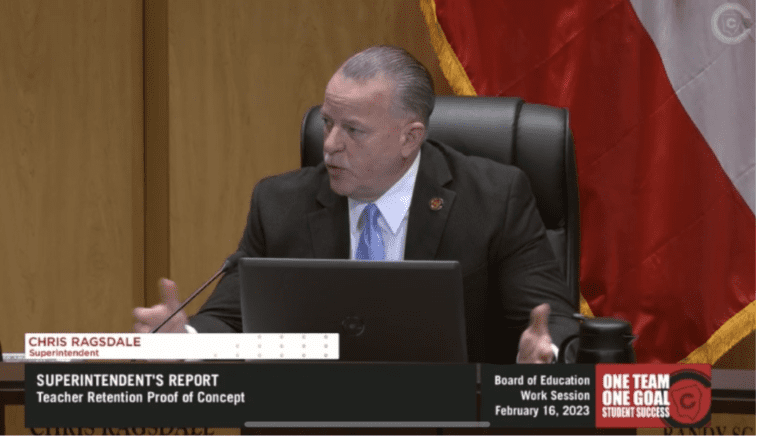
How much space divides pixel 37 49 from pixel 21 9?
0.14m

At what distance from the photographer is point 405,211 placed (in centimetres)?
177

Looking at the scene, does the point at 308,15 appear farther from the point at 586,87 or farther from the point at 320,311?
the point at 320,311

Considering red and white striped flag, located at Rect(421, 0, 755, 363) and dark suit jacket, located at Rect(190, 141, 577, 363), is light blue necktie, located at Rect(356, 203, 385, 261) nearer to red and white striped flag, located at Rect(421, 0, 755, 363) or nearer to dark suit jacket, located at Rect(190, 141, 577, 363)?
dark suit jacket, located at Rect(190, 141, 577, 363)

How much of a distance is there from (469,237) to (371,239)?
20 cm

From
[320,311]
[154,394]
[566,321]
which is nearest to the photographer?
[154,394]

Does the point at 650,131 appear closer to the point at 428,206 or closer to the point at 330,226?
the point at 428,206

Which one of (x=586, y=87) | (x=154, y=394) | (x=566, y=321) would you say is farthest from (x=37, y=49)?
(x=154, y=394)

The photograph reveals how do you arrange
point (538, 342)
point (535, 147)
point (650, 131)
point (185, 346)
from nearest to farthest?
point (185, 346), point (538, 342), point (535, 147), point (650, 131)

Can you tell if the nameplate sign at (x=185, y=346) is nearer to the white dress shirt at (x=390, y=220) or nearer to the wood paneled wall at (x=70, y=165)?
the white dress shirt at (x=390, y=220)

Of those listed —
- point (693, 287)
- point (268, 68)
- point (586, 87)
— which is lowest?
point (693, 287)

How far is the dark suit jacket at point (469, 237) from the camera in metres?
1.74

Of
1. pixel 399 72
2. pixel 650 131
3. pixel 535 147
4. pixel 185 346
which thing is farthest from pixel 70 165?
pixel 185 346

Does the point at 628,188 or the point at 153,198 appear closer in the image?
the point at 628,188

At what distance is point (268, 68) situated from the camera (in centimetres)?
279
